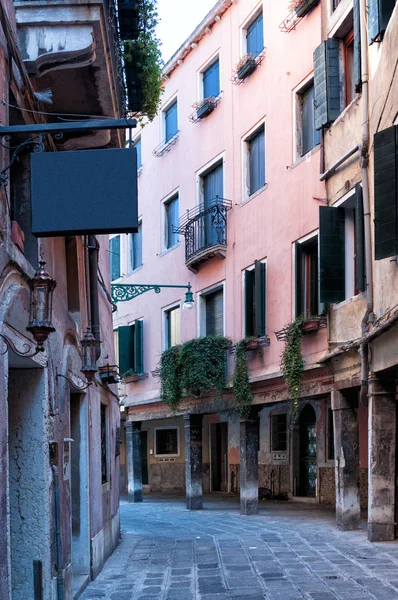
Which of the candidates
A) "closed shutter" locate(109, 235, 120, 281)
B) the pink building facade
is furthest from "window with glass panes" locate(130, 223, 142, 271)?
"closed shutter" locate(109, 235, 120, 281)

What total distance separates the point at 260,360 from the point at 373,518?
5.22m

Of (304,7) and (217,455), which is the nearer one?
(304,7)

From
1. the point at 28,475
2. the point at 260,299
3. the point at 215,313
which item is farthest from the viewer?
the point at 215,313

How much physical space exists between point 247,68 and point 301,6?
2486 millimetres

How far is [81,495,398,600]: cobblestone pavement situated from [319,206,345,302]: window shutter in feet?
12.1

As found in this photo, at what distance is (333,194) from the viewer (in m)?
13.9

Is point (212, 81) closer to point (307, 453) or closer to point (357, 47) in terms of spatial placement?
point (357, 47)

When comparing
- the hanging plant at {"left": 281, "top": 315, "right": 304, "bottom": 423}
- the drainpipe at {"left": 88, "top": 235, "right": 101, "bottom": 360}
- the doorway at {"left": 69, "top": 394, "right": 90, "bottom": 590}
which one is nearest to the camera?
the doorway at {"left": 69, "top": 394, "right": 90, "bottom": 590}

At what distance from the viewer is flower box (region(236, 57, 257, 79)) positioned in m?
17.5

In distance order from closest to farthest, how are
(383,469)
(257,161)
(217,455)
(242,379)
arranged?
(383,469)
(242,379)
(257,161)
(217,455)

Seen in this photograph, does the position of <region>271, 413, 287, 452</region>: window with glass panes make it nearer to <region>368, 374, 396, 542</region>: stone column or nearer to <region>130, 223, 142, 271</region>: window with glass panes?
<region>130, 223, 142, 271</region>: window with glass panes

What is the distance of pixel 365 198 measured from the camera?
12039 millimetres

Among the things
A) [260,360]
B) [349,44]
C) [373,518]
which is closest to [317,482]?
[260,360]

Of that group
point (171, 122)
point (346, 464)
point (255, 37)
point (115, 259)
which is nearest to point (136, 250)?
point (115, 259)
